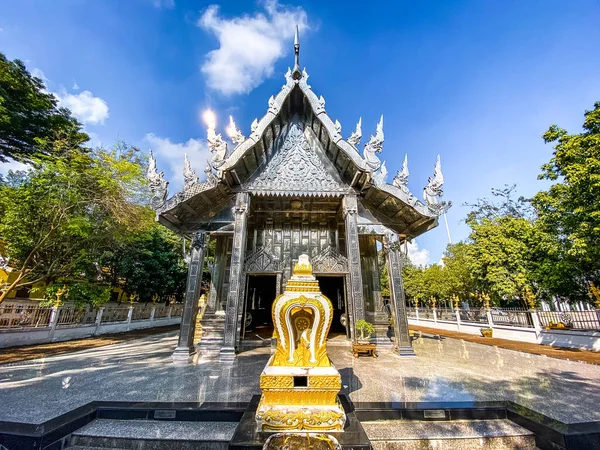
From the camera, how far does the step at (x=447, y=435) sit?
7.86ft

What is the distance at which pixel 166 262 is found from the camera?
1938 cm

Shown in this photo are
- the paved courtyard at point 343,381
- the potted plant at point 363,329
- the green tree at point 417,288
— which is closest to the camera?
the paved courtyard at point 343,381

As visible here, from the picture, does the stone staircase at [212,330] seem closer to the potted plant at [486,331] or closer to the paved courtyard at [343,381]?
the paved courtyard at [343,381]

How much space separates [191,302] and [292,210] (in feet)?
13.1

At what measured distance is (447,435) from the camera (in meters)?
2.49

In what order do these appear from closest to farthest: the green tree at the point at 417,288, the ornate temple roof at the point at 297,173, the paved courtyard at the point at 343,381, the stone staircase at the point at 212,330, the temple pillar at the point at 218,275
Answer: the paved courtyard at the point at 343,381 → the ornate temple roof at the point at 297,173 → the stone staircase at the point at 212,330 → the temple pillar at the point at 218,275 → the green tree at the point at 417,288

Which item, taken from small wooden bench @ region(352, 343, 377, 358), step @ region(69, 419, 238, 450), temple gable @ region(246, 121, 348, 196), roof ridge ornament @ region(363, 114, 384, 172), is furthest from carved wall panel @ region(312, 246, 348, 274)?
step @ region(69, 419, 238, 450)

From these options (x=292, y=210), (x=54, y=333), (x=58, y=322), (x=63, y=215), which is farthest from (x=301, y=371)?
(x=58, y=322)

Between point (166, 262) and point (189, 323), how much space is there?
15.6m

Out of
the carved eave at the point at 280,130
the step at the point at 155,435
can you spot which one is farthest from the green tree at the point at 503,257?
the step at the point at 155,435

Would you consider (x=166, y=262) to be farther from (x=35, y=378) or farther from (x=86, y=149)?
(x=35, y=378)

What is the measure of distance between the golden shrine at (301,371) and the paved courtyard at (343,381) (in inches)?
45.9

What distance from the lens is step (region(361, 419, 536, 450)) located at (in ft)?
7.86

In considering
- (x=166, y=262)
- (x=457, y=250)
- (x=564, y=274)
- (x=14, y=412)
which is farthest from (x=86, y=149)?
(x=457, y=250)
